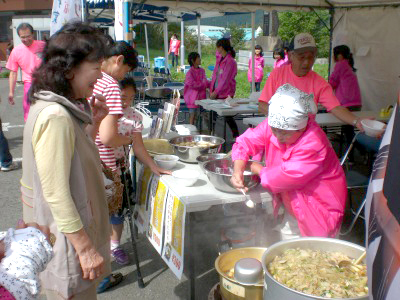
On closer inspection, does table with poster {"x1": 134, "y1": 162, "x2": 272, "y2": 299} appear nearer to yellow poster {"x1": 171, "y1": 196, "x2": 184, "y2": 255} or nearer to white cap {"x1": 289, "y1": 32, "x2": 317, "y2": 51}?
yellow poster {"x1": 171, "y1": 196, "x2": 184, "y2": 255}

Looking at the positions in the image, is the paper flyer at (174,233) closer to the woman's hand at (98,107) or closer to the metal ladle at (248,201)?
the metal ladle at (248,201)

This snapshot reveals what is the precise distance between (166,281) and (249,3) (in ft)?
18.3

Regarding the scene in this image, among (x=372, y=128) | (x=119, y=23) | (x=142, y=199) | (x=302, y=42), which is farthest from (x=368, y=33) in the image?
(x=142, y=199)

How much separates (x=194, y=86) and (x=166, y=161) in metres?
5.18

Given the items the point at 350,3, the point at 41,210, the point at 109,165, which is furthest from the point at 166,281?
the point at 350,3

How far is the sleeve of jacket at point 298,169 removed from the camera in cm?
207

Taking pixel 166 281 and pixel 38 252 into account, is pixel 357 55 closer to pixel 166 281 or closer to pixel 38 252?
pixel 166 281

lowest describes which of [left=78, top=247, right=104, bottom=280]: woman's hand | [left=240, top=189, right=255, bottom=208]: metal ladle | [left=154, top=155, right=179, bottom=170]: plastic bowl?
[left=78, top=247, right=104, bottom=280]: woman's hand

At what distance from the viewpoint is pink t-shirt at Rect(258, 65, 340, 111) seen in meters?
3.33

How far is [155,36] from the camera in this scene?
36000 millimetres

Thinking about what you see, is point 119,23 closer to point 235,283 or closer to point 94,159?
point 94,159

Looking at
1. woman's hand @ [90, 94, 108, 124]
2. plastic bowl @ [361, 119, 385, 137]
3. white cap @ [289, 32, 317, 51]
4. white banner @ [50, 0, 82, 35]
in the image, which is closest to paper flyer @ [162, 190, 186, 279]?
woman's hand @ [90, 94, 108, 124]

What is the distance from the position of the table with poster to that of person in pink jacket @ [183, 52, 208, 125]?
4.94 meters

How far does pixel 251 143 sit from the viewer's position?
2.47 m
